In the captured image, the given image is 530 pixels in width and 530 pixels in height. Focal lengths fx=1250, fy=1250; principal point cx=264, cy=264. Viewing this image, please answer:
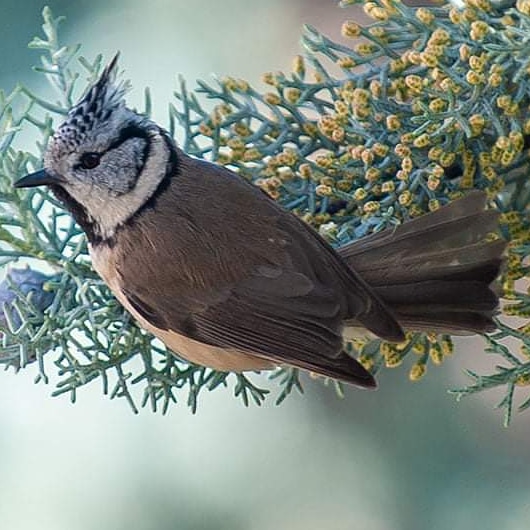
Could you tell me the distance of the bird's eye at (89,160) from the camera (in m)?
1.61

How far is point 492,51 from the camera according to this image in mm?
1378

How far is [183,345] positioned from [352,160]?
336 mm

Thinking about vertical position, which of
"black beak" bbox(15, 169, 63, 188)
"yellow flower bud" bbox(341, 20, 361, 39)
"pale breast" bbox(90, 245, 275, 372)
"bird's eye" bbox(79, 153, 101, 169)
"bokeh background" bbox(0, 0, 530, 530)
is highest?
"yellow flower bud" bbox(341, 20, 361, 39)

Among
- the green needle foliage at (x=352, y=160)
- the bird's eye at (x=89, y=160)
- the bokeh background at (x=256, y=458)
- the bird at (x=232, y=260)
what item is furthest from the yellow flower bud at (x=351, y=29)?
the bokeh background at (x=256, y=458)

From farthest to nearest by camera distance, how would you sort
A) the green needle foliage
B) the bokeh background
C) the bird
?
the bokeh background → the bird → the green needle foliage

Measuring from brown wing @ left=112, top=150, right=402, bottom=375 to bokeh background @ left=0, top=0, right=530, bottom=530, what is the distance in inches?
26.9

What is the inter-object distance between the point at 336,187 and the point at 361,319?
0.57ft

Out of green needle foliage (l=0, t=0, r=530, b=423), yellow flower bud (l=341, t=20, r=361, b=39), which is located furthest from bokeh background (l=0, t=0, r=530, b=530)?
yellow flower bud (l=341, t=20, r=361, b=39)

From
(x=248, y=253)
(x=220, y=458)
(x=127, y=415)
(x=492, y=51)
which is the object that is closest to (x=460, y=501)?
(x=220, y=458)

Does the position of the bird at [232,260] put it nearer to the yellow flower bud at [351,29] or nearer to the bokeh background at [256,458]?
the yellow flower bud at [351,29]

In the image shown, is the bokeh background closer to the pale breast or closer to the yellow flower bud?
the pale breast

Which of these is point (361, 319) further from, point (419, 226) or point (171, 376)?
point (171, 376)

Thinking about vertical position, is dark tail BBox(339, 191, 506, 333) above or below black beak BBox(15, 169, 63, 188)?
below

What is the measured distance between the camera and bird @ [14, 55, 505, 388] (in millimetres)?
1539
